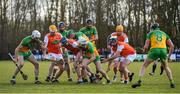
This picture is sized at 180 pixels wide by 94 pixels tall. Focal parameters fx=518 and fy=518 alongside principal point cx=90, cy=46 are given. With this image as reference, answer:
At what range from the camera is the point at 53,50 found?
Answer: 874 inches

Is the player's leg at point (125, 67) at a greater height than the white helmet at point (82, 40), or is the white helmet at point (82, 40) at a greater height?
the white helmet at point (82, 40)

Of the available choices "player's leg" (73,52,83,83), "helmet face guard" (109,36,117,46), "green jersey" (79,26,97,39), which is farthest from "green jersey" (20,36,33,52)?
"helmet face guard" (109,36,117,46)

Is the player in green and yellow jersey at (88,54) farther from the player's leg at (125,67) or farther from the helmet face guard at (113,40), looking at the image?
the helmet face guard at (113,40)

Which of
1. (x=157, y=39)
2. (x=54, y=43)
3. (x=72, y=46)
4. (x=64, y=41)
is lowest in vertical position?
(x=72, y=46)

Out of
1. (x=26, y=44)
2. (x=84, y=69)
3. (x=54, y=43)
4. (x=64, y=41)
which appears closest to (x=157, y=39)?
(x=84, y=69)

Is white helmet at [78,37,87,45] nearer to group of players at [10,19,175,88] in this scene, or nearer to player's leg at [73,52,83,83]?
group of players at [10,19,175,88]

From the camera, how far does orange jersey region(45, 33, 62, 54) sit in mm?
22091

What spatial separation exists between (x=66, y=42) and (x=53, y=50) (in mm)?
1136

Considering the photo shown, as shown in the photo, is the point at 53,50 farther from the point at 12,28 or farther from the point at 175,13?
the point at 12,28

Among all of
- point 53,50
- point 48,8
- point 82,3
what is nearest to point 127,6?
point 82,3

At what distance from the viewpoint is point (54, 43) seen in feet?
72.5

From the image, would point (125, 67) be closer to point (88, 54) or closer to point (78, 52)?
point (88, 54)


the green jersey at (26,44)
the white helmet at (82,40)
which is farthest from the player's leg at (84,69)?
the green jersey at (26,44)

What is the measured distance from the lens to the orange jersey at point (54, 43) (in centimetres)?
2209
